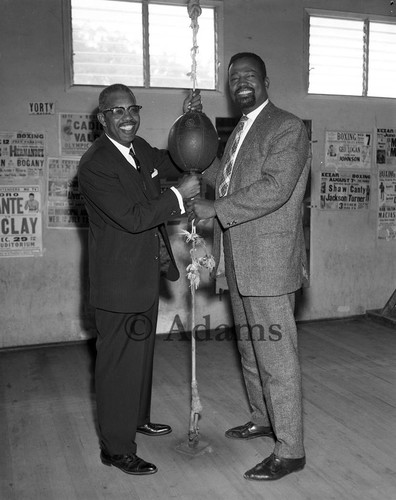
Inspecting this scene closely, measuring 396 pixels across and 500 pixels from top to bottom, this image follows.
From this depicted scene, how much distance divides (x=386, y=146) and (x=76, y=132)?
8.90 feet

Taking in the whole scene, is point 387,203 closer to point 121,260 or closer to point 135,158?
point 135,158

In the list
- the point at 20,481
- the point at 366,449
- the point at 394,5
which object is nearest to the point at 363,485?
the point at 366,449

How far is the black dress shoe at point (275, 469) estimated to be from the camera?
2438 mm

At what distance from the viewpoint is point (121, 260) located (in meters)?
2.52

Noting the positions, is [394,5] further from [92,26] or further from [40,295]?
[40,295]

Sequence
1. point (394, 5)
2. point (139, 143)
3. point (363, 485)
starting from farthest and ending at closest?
point (394, 5)
point (139, 143)
point (363, 485)

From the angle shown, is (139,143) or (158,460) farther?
(139,143)

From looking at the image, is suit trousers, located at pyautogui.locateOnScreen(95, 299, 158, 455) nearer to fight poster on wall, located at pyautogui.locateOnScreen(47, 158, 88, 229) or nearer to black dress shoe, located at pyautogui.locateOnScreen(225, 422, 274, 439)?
black dress shoe, located at pyautogui.locateOnScreen(225, 422, 274, 439)

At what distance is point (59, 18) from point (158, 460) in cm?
317

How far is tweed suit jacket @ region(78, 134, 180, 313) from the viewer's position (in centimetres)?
244

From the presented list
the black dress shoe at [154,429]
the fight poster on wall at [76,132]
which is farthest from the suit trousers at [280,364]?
the fight poster on wall at [76,132]

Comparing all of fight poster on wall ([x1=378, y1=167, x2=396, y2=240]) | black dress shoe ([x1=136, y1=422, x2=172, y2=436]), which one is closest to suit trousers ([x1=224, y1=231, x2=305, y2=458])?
black dress shoe ([x1=136, y1=422, x2=172, y2=436])

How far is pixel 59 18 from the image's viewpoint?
166 inches

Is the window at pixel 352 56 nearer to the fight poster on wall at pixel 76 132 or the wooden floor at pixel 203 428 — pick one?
the fight poster on wall at pixel 76 132
